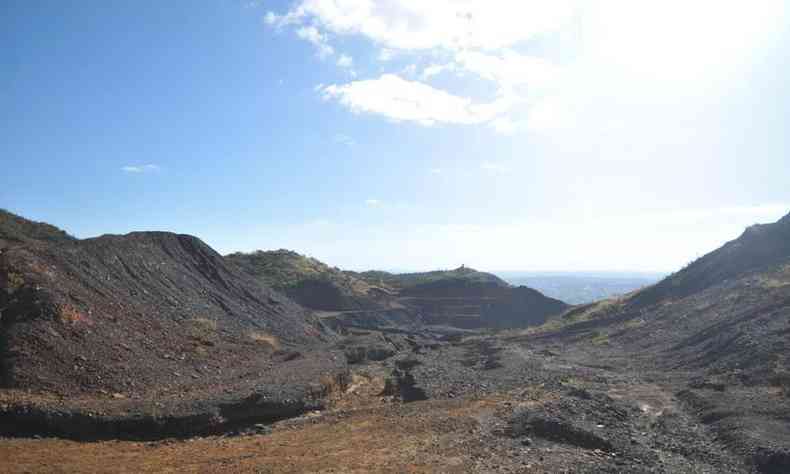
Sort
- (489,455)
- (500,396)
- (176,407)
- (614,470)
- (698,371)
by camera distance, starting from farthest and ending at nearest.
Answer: (698,371) < (500,396) < (176,407) < (489,455) < (614,470)

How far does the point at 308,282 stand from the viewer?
52219 millimetres

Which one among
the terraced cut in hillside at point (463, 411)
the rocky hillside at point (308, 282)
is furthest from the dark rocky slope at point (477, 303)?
the terraced cut in hillside at point (463, 411)

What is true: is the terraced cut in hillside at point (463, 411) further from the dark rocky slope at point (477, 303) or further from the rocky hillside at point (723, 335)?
the dark rocky slope at point (477, 303)

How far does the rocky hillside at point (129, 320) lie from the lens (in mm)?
14766

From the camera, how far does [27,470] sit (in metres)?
9.69

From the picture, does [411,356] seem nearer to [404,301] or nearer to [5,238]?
[5,238]

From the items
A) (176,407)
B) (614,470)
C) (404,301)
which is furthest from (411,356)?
(404,301)

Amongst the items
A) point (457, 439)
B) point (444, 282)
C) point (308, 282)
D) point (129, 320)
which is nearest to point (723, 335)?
point (457, 439)

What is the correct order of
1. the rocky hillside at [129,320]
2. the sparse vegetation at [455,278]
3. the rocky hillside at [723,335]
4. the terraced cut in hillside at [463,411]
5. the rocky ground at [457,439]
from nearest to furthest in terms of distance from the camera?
the rocky ground at [457,439] < the terraced cut in hillside at [463,411] < the rocky hillside at [723,335] < the rocky hillside at [129,320] < the sparse vegetation at [455,278]

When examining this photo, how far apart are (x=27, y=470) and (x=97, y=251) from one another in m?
15.5

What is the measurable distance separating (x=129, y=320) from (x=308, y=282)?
108 feet

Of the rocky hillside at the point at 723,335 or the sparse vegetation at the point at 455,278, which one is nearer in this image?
the rocky hillside at the point at 723,335

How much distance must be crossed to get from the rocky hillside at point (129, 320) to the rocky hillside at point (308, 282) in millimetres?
18724

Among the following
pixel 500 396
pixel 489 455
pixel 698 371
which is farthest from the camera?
pixel 698 371
